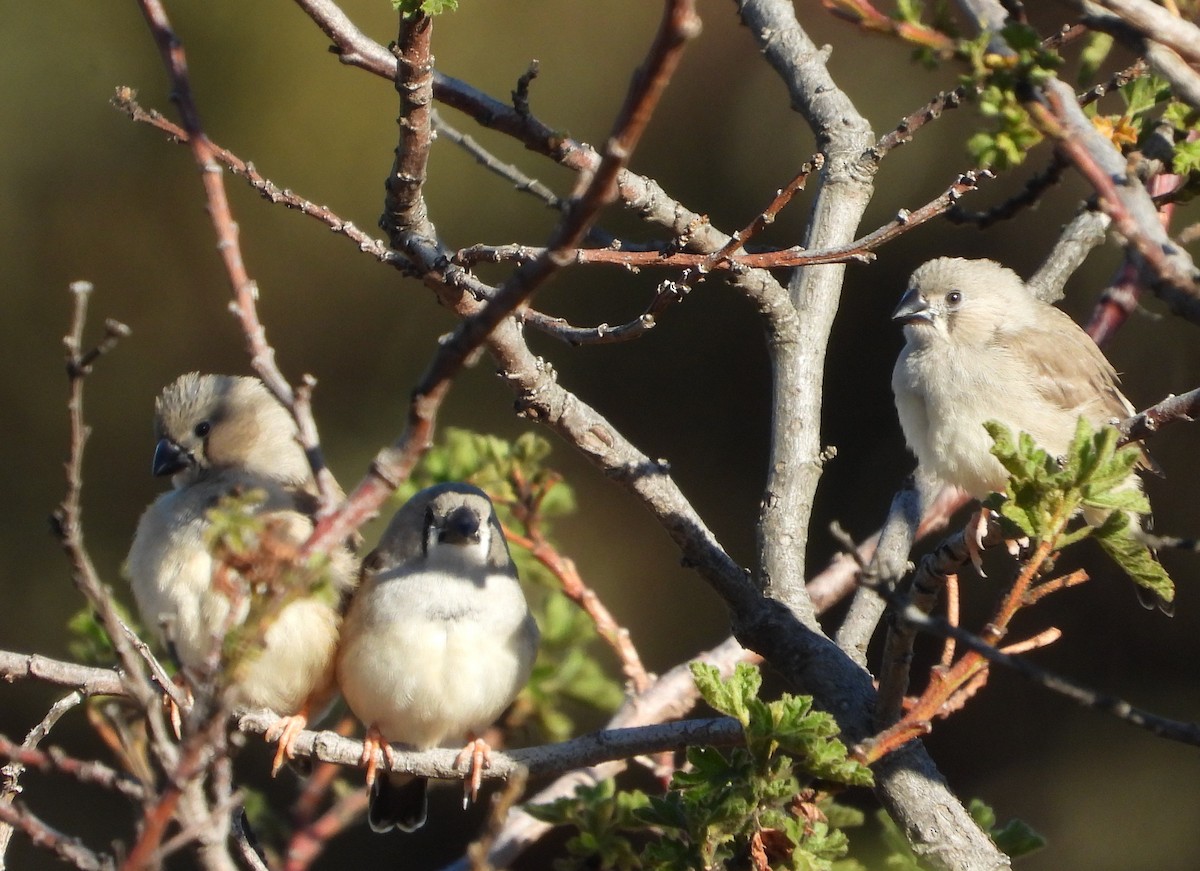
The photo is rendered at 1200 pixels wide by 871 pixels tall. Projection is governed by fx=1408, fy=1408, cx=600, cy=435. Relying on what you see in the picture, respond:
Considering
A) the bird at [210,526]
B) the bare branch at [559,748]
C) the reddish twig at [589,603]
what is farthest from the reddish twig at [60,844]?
the reddish twig at [589,603]

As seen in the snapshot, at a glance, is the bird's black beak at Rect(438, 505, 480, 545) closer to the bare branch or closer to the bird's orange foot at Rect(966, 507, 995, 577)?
the bare branch

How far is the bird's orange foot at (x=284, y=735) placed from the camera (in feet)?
10.3

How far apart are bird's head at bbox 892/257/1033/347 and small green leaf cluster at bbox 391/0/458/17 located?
2679 millimetres

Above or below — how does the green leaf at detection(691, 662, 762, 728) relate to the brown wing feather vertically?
below

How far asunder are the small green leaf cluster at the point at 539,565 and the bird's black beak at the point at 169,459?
2.08 ft

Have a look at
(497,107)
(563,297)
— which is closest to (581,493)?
(563,297)

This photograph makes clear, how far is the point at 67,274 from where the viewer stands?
7477mm

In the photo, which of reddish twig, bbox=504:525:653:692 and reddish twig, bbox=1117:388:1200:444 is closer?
reddish twig, bbox=1117:388:1200:444

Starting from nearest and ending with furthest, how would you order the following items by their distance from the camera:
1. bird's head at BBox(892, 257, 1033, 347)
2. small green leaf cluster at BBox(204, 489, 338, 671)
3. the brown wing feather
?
small green leaf cluster at BBox(204, 489, 338, 671)
the brown wing feather
bird's head at BBox(892, 257, 1033, 347)

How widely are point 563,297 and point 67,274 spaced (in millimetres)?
2784

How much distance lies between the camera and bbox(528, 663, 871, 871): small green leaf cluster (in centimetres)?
217

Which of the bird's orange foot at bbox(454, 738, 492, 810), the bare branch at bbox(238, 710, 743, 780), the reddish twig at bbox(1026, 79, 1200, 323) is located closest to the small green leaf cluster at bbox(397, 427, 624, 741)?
the bird's orange foot at bbox(454, 738, 492, 810)

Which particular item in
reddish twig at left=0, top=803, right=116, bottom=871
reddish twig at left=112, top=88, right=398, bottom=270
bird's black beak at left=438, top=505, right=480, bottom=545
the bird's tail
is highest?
bird's black beak at left=438, top=505, right=480, bottom=545

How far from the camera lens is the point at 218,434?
13.1ft
